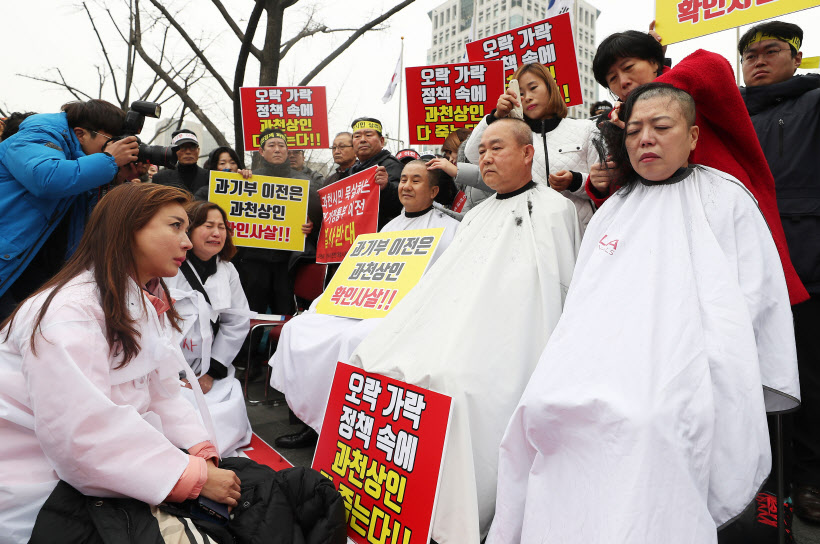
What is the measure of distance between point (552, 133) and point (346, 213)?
2259mm

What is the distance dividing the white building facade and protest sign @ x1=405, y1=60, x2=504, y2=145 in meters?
54.7

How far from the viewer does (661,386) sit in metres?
1.53

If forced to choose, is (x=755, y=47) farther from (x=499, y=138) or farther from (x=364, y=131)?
(x=364, y=131)

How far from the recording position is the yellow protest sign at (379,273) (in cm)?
317

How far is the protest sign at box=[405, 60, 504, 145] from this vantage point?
466 centimetres

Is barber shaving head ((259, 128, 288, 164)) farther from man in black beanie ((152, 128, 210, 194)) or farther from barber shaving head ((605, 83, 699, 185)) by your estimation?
barber shaving head ((605, 83, 699, 185))

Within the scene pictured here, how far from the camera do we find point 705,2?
355cm

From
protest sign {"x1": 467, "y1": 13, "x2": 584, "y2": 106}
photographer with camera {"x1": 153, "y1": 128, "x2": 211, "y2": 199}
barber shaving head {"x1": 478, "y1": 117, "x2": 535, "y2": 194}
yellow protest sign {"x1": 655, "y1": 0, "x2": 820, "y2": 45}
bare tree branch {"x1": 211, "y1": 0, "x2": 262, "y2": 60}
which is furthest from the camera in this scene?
bare tree branch {"x1": 211, "y1": 0, "x2": 262, "y2": 60}

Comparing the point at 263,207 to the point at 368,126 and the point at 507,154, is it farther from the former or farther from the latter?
the point at 507,154

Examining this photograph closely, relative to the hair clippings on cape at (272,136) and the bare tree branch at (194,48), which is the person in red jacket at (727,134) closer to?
the hair clippings on cape at (272,136)

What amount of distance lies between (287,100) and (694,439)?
240 inches

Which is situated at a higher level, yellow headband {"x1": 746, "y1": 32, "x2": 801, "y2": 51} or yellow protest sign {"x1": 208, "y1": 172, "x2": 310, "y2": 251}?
yellow headband {"x1": 746, "y1": 32, "x2": 801, "y2": 51}

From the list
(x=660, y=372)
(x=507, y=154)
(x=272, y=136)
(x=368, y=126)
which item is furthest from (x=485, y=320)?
(x=272, y=136)

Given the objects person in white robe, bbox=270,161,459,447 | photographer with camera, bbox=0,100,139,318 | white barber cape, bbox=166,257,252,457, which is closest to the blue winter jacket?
photographer with camera, bbox=0,100,139,318
